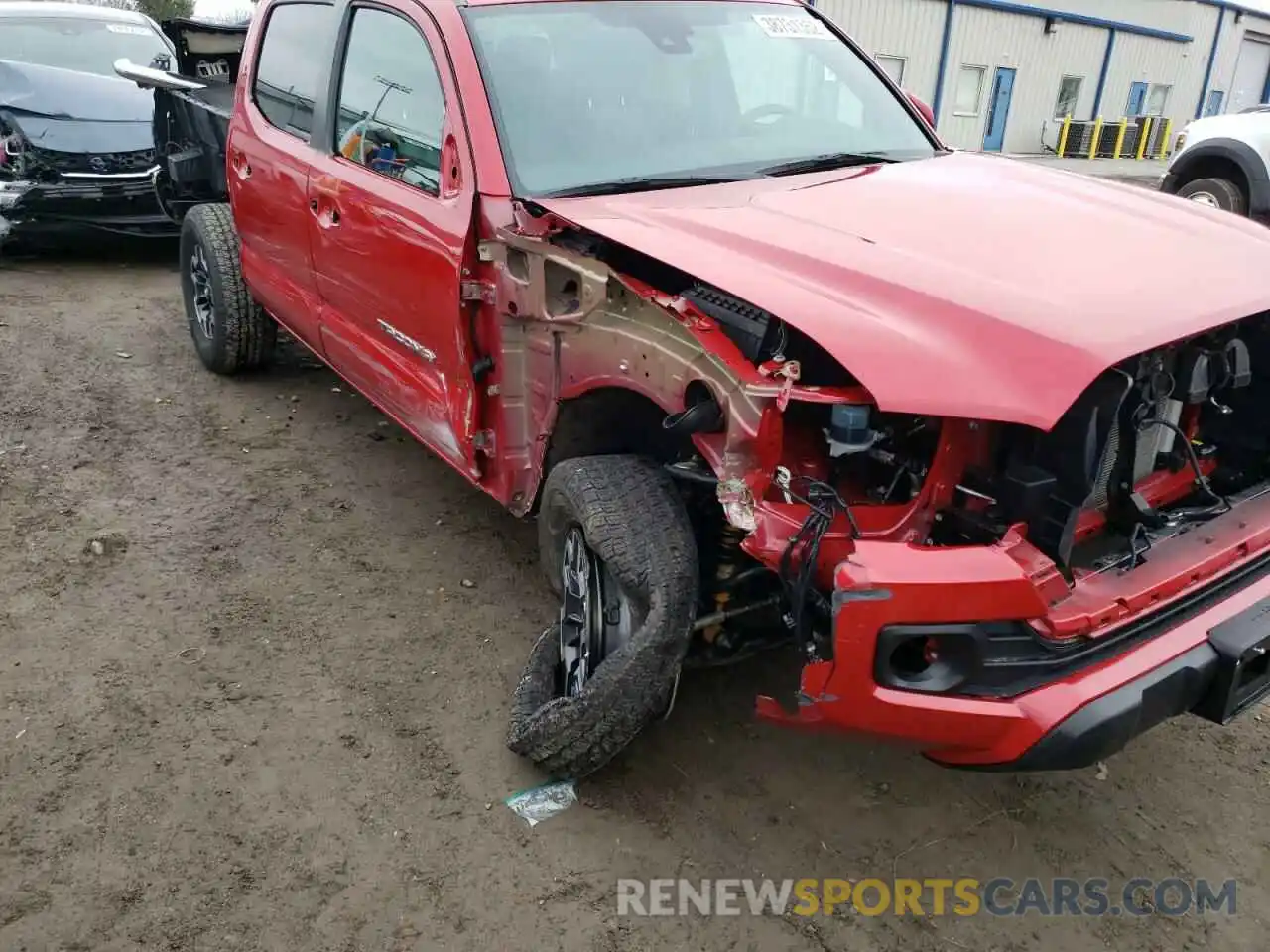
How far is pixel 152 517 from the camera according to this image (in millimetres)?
3971

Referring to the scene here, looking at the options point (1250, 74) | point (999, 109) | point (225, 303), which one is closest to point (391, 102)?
point (225, 303)

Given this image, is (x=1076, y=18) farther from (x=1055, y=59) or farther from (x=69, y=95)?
(x=69, y=95)

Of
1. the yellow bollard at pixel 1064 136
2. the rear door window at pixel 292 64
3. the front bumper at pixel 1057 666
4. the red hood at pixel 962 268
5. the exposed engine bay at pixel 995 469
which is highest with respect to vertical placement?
the rear door window at pixel 292 64

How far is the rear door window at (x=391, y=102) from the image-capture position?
310 cm

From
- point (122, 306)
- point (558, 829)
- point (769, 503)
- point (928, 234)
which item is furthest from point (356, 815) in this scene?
point (122, 306)

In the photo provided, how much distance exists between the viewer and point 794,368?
6.76 feet

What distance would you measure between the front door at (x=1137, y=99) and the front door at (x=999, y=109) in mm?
5186

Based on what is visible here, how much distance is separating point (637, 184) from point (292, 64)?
6.49ft

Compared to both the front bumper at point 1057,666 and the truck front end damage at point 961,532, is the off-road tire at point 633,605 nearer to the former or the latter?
the truck front end damage at point 961,532

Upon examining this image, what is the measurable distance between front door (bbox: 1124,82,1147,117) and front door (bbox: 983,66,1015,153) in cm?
519

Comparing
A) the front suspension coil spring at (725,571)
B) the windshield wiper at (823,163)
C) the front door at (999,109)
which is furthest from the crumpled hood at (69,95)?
the front door at (999,109)

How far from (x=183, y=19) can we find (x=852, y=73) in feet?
15.8

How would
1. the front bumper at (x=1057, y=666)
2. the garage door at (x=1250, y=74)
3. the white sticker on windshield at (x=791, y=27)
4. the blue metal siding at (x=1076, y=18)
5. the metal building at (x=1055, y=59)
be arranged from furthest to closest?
1. the garage door at (x=1250, y=74)
2. the blue metal siding at (x=1076, y=18)
3. the metal building at (x=1055, y=59)
4. the white sticker on windshield at (x=791, y=27)
5. the front bumper at (x=1057, y=666)

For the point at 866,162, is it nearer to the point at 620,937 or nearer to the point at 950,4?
the point at 620,937
